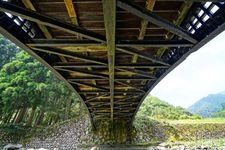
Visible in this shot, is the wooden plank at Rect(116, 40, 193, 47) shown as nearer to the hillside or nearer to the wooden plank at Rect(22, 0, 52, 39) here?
the wooden plank at Rect(22, 0, 52, 39)

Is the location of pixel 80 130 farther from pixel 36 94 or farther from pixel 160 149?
pixel 160 149

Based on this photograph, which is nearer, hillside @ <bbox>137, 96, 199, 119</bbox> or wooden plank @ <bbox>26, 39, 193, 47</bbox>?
wooden plank @ <bbox>26, 39, 193, 47</bbox>

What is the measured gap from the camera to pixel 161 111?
42.9 metres

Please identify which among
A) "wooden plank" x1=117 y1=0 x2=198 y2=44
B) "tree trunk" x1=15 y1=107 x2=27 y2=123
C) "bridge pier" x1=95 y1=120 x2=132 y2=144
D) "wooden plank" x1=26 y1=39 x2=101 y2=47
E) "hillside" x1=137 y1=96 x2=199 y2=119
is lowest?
"wooden plank" x1=117 y1=0 x2=198 y2=44

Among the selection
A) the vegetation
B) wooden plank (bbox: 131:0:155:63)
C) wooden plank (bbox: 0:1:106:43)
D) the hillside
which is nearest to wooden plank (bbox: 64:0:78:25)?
wooden plank (bbox: 0:1:106:43)

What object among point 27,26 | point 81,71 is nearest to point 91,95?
point 81,71

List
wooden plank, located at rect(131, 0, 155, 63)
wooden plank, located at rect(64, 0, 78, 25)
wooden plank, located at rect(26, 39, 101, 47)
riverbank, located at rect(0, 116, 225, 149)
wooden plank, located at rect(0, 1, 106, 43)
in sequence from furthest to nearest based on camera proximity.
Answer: riverbank, located at rect(0, 116, 225, 149) → wooden plank, located at rect(26, 39, 101, 47) → wooden plank, located at rect(64, 0, 78, 25) → wooden plank, located at rect(131, 0, 155, 63) → wooden plank, located at rect(0, 1, 106, 43)

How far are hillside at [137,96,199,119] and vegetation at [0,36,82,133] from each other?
9787mm

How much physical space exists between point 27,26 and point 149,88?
27.3 feet

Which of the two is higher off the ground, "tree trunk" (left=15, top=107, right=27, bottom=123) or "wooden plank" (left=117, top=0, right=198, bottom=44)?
"tree trunk" (left=15, top=107, right=27, bottom=123)

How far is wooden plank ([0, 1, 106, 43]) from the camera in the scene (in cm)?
616

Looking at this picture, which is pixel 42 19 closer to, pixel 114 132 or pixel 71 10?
pixel 71 10

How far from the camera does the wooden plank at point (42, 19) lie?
6.16 m

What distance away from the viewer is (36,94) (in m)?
34.8
